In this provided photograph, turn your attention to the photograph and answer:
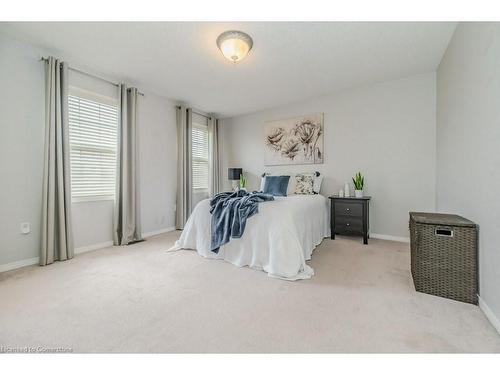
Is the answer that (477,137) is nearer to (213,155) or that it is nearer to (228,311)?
(228,311)

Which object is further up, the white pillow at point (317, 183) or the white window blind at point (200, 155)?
the white window blind at point (200, 155)

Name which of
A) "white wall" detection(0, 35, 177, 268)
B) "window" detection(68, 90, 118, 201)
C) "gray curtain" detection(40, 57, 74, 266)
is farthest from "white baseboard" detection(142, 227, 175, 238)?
"gray curtain" detection(40, 57, 74, 266)

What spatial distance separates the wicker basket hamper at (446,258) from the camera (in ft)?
5.51

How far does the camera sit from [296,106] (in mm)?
4355

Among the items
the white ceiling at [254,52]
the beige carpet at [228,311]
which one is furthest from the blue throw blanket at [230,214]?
the white ceiling at [254,52]

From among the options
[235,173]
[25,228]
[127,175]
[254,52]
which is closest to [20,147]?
[25,228]

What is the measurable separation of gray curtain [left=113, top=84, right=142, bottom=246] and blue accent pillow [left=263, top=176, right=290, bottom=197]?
2.14 metres

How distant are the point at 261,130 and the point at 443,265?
3755 millimetres

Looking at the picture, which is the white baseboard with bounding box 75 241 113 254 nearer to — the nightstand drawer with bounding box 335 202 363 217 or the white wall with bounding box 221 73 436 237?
the white wall with bounding box 221 73 436 237

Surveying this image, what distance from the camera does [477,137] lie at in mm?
1707

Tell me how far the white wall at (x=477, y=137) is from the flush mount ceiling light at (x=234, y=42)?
6.11 ft

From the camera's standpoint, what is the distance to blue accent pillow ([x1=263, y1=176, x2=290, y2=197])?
3884mm

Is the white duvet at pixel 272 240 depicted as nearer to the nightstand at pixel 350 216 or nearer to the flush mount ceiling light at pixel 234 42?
the nightstand at pixel 350 216

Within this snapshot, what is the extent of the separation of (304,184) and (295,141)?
2.97 ft
